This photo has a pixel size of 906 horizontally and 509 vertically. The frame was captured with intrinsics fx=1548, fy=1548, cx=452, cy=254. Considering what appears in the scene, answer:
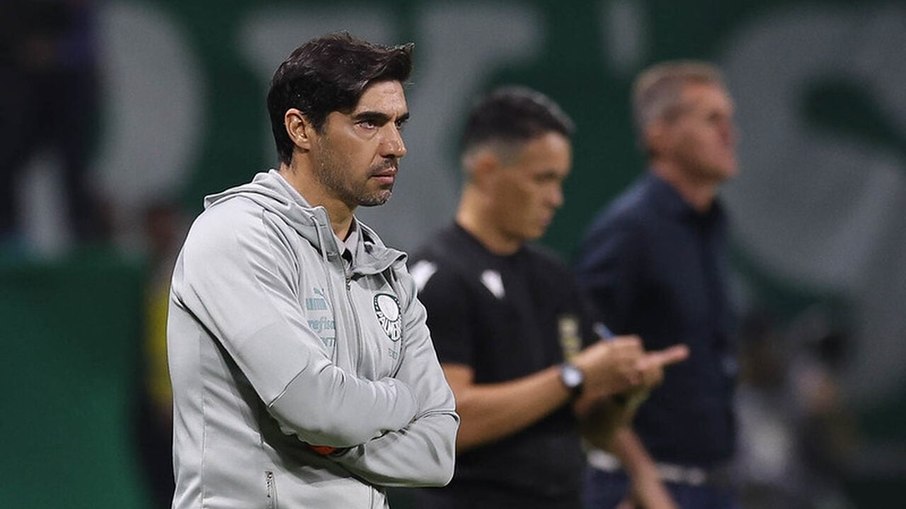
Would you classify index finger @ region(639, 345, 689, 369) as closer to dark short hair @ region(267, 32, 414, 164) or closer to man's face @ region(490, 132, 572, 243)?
man's face @ region(490, 132, 572, 243)

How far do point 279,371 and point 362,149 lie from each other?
0.45 meters

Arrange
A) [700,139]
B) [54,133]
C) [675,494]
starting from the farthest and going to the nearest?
[54,133] → [700,139] → [675,494]

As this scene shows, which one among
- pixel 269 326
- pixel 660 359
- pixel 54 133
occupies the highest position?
pixel 269 326

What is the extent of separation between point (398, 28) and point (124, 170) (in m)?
1.54

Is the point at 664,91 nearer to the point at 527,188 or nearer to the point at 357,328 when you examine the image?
the point at 527,188

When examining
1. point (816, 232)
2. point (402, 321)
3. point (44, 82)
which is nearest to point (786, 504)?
point (816, 232)

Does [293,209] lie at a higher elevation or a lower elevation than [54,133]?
higher

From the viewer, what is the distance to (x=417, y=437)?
2684mm

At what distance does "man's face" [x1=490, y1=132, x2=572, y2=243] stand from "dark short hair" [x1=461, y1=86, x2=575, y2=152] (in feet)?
0.14

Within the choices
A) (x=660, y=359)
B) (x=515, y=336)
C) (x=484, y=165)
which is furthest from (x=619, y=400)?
(x=484, y=165)

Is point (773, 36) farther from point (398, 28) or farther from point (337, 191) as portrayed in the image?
point (337, 191)

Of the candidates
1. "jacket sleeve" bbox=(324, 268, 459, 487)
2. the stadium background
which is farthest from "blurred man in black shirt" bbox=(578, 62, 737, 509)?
the stadium background

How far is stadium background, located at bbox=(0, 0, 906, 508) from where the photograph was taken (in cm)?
752

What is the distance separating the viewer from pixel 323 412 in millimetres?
2451
